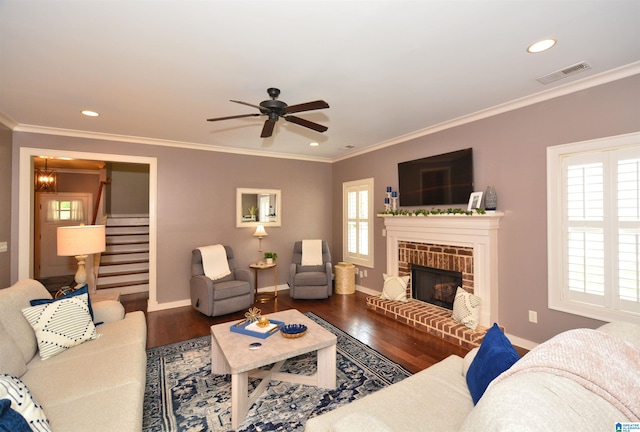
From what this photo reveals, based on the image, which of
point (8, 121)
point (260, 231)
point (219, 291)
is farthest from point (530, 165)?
point (8, 121)

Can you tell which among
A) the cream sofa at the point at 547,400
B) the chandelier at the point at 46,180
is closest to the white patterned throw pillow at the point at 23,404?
the cream sofa at the point at 547,400

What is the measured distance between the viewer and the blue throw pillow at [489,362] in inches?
54.1

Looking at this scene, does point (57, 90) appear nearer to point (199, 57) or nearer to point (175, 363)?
point (199, 57)

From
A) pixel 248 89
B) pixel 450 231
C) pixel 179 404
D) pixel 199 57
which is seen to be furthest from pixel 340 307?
pixel 199 57

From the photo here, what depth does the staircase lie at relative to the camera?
5328 mm

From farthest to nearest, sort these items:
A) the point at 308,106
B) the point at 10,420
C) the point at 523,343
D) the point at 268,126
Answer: the point at 523,343, the point at 268,126, the point at 308,106, the point at 10,420

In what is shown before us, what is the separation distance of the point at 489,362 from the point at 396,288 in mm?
2873

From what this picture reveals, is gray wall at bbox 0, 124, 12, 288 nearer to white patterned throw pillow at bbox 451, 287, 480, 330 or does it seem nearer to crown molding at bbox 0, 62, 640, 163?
crown molding at bbox 0, 62, 640, 163

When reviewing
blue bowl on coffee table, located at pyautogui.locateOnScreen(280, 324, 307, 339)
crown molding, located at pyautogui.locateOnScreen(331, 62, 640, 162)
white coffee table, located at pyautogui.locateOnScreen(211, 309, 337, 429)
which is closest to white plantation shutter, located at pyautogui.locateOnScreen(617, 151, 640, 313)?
crown molding, located at pyautogui.locateOnScreen(331, 62, 640, 162)

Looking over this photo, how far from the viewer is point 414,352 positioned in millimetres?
3041

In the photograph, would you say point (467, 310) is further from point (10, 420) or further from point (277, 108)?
point (10, 420)

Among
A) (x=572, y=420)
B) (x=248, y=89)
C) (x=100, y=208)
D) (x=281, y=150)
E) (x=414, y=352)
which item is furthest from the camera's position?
(x=100, y=208)

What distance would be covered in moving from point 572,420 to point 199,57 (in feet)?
9.10

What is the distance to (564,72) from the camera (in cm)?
245
